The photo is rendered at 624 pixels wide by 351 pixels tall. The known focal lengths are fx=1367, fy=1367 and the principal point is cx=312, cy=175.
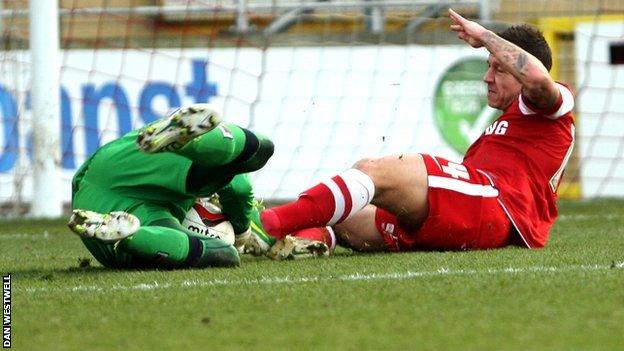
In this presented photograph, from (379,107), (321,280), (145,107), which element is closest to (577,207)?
(379,107)

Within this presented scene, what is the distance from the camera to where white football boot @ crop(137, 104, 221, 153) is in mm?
4805

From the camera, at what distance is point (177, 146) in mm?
4848

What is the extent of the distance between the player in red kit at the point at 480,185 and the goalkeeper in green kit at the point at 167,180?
38 centimetres

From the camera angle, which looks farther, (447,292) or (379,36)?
(379,36)

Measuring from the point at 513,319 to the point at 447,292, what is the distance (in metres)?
0.56

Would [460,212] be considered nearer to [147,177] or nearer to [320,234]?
[320,234]

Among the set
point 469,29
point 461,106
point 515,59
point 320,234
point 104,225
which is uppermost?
point 469,29

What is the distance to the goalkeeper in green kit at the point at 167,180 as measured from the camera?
191 inches

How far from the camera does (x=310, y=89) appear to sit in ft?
35.0

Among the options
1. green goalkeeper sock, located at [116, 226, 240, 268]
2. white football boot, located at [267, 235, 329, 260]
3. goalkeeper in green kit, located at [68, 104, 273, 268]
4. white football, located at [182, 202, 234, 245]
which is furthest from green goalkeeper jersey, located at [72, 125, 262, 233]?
white football boot, located at [267, 235, 329, 260]

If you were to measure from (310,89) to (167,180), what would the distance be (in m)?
5.66

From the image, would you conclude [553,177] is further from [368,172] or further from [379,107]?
[379,107]

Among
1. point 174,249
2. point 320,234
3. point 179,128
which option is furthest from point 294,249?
point 179,128

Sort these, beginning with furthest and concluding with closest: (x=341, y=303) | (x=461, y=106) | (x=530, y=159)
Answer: (x=461, y=106) → (x=530, y=159) → (x=341, y=303)
